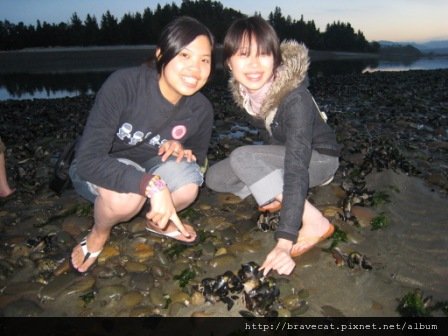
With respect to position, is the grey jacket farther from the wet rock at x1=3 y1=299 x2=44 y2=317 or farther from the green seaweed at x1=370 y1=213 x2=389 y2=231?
the wet rock at x1=3 y1=299 x2=44 y2=317

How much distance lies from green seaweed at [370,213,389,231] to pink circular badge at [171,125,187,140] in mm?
2502

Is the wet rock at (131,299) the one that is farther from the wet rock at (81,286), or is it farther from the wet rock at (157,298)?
the wet rock at (81,286)

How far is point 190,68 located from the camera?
328 cm

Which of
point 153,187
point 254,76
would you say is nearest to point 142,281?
point 153,187

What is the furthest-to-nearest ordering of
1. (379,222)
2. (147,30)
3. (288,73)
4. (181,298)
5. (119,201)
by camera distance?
(147,30) < (379,222) < (288,73) < (119,201) < (181,298)

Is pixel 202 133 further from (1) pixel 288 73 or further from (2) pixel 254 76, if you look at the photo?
(1) pixel 288 73

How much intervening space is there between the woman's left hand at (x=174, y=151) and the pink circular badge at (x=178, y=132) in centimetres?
7

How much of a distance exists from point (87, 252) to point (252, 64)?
2.61 meters

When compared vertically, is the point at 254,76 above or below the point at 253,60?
below

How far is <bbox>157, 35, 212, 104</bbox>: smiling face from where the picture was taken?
3223mm

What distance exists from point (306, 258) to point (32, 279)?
2862 millimetres

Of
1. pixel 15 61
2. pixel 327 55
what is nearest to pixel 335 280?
pixel 15 61

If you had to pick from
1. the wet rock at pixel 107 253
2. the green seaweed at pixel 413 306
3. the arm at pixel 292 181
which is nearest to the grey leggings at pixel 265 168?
the arm at pixel 292 181

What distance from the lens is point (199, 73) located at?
332 centimetres
